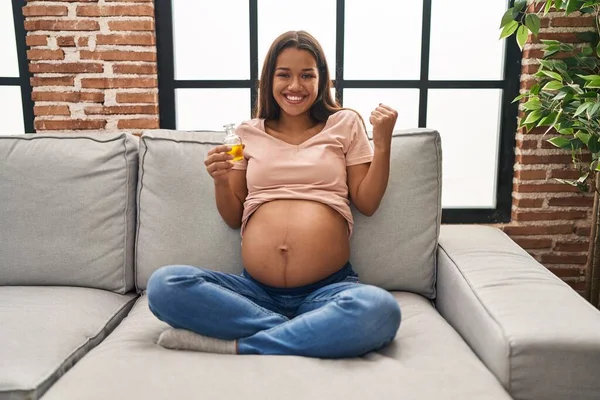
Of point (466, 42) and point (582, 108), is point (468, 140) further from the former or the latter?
point (582, 108)

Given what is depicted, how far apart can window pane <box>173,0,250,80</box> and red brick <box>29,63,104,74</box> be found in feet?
1.16

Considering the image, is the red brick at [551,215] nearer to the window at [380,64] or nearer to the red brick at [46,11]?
the window at [380,64]

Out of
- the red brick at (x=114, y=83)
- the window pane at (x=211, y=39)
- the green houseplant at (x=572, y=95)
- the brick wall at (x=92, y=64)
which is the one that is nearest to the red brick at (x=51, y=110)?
the brick wall at (x=92, y=64)

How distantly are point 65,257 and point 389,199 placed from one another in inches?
40.9

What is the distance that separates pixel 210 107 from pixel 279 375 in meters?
1.57

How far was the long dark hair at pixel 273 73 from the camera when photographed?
1.62 metres

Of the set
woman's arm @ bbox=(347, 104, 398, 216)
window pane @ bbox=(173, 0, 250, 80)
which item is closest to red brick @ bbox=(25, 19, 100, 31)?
window pane @ bbox=(173, 0, 250, 80)

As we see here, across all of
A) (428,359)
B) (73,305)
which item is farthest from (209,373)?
(73,305)

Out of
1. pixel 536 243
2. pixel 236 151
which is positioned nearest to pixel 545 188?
pixel 536 243

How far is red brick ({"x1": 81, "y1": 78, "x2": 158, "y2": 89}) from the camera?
2176mm

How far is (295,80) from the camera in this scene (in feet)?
5.28

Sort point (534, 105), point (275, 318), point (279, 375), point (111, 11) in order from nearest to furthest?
point (279, 375)
point (275, 318)
point (534, 105)
point (111, 11)

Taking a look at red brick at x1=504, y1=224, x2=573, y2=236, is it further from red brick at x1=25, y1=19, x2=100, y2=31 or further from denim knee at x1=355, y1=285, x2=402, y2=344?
red brick at x1=25, y1=19, x2=100, y2=31

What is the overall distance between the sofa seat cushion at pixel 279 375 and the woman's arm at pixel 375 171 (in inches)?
18.0
